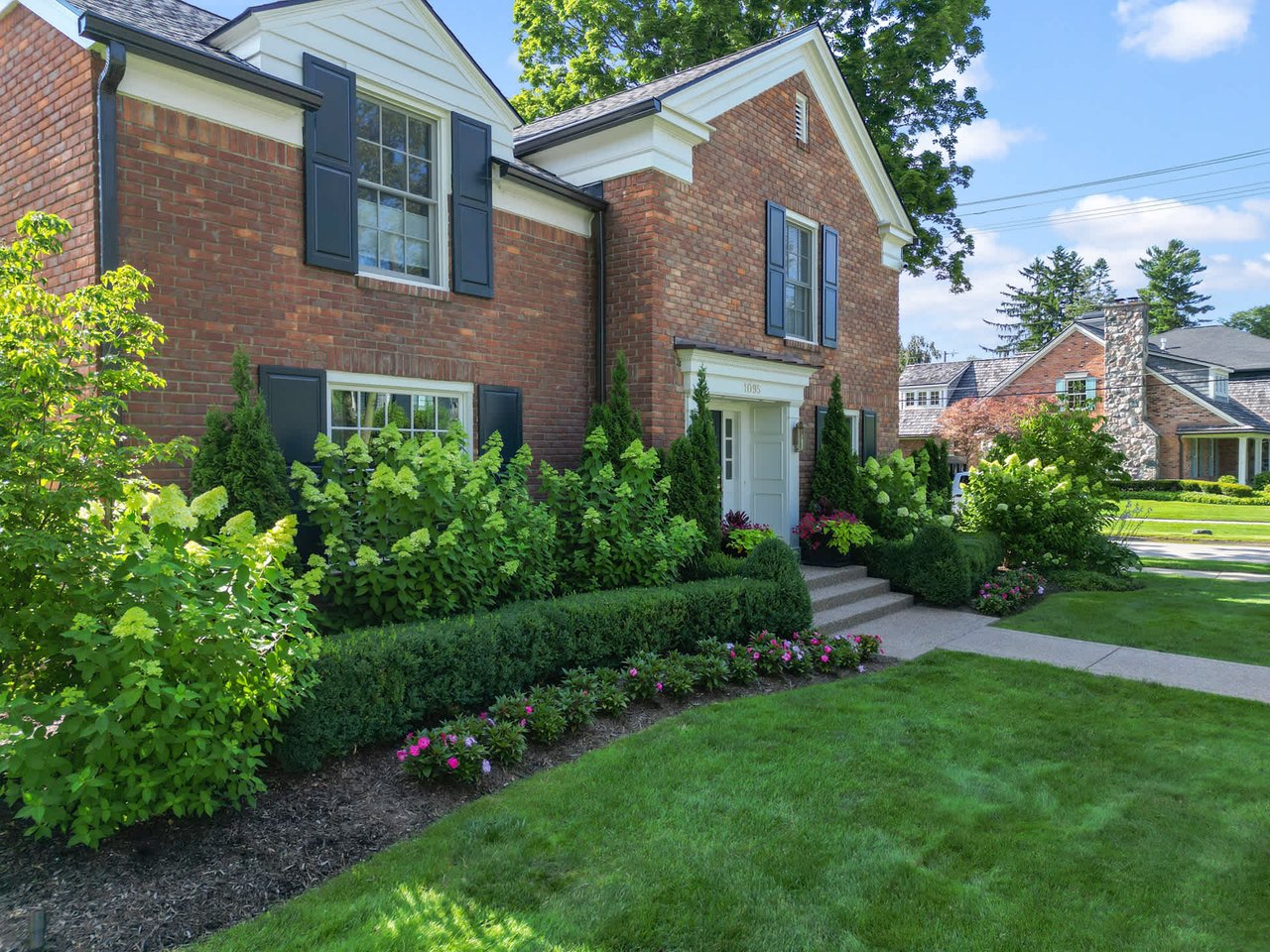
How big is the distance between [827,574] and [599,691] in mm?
5421

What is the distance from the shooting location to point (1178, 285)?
5956 cm

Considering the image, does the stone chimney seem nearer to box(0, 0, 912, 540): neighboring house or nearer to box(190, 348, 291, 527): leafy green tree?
box(0, 0, 912, 540): neighboring house

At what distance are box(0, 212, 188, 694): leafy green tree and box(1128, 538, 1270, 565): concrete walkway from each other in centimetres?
1821

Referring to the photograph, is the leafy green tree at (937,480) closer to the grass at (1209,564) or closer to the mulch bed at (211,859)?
the grass at (1209,564)

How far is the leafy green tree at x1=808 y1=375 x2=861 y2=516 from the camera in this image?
449 inches

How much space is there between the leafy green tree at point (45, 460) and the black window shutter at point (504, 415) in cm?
446

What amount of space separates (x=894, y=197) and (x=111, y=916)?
553 inches

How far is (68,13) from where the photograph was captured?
577cm

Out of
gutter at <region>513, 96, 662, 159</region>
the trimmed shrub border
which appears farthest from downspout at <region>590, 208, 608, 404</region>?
the trimmed shrub border

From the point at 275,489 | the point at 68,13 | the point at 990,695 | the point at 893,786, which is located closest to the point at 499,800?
the point at 893,786

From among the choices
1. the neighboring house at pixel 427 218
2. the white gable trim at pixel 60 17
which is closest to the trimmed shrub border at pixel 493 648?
the neighboring house at pixel 427 218

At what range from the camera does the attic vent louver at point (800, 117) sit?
1156cm

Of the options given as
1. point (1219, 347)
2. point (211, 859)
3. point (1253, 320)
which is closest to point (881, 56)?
point (211, 859)

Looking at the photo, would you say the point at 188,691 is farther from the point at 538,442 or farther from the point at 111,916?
the point at 538,442
